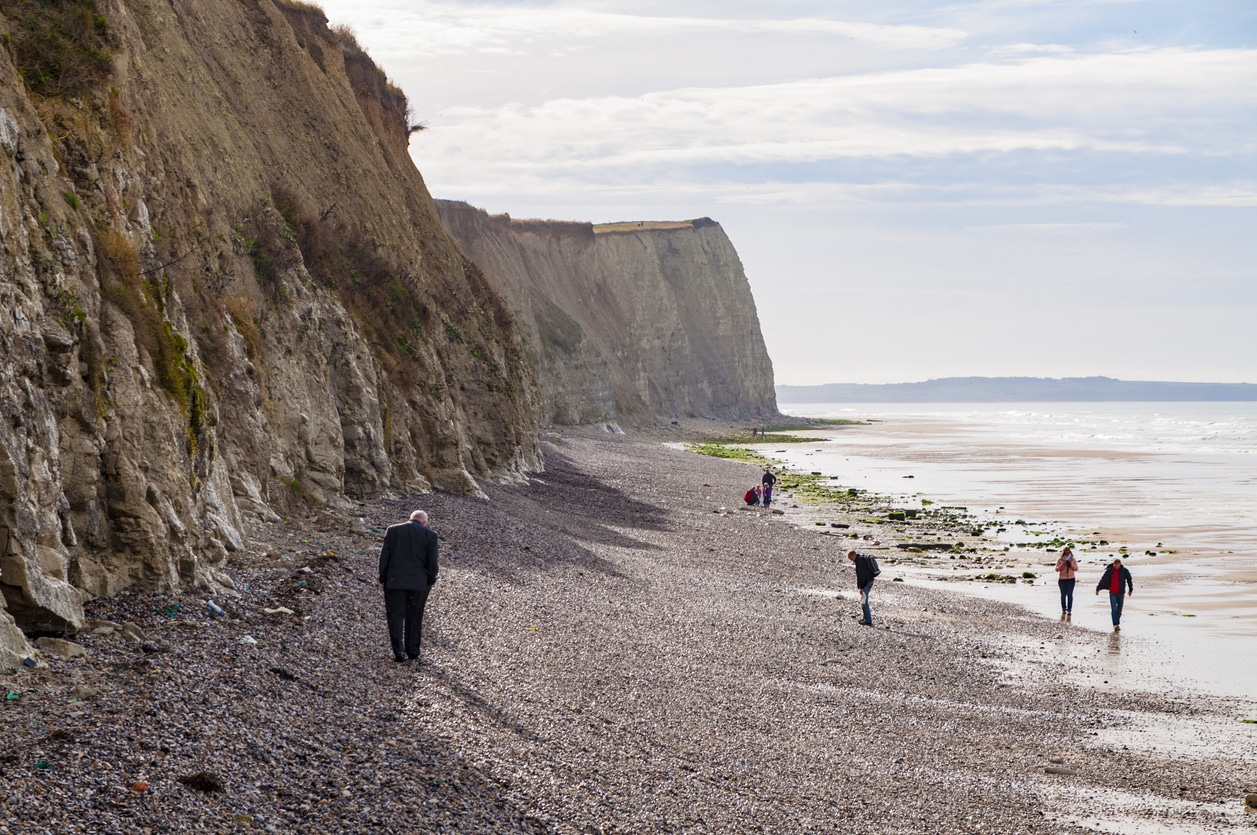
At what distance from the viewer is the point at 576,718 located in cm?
1082

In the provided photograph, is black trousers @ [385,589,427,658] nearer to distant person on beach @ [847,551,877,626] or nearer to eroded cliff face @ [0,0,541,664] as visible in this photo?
eroded cliff face @ [0,0,541,664]

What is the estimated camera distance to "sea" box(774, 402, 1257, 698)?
1752cm

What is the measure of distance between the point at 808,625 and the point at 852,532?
15312 mm

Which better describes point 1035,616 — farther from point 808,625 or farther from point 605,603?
point 605,603

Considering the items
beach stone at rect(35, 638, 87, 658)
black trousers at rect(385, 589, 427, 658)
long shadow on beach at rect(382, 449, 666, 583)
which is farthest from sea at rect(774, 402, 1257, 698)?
beach stone at rect(35, 638, 87, 658)

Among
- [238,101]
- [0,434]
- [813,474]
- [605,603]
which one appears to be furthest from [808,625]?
[813,474]

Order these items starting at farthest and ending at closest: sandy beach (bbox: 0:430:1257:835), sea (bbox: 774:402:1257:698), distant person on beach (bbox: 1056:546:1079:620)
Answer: distant person on beach (bbox: 1056:546:1079:620) → sea (bbox: 774:402:1257:698) → sandy beach (bbox: 0:430:1257:835)

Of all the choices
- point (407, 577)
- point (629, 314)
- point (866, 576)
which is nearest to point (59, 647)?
point (407, 577)

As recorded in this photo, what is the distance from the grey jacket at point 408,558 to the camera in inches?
449

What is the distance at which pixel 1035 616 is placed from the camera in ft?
66.2

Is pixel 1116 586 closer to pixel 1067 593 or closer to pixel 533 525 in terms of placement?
pixel 1067 593

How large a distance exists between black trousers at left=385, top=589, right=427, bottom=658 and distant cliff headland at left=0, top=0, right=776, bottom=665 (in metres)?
2.26

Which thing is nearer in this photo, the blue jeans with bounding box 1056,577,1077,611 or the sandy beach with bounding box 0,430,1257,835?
the sandy beach with bounding box 0,430,1257,835

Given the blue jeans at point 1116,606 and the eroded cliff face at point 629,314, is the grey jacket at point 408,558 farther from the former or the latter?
the eroded cliff face at point 629,314
